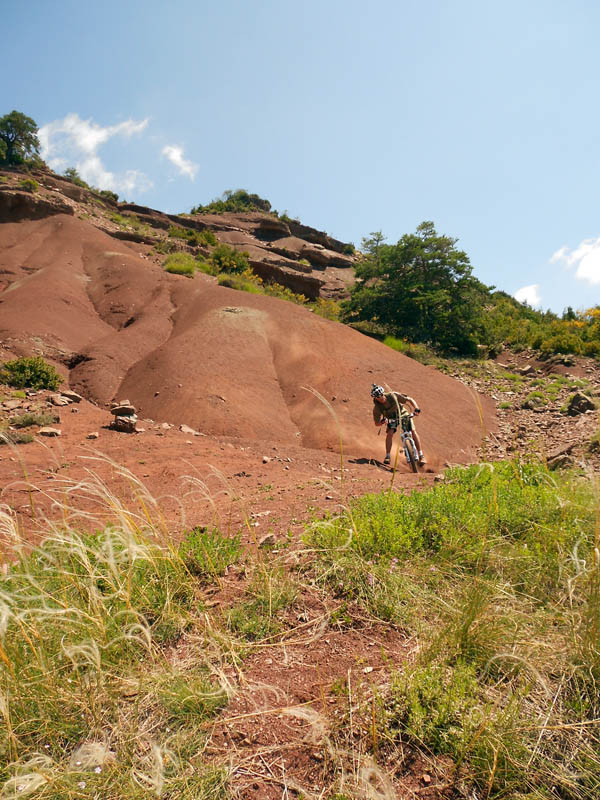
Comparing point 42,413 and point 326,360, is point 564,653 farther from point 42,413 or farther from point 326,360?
point 326,360

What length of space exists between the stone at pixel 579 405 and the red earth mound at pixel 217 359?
7.36ft

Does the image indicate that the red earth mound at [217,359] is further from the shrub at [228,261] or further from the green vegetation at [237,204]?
the green vegetation at [237,204]

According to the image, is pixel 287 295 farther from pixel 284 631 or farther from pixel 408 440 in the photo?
pixel 284 631

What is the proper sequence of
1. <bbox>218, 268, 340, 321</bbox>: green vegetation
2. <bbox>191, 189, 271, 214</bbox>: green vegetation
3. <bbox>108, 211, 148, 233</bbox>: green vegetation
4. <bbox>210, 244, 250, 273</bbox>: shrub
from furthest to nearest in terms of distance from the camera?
<bbox>191, 189, 271, 214</bbox>: green vegetation < <bbox>108, 211, 148, 233</bbox>: green vegetation < <bbox>210, 244, 250, 273</bbox>: shrub < <bbox>218, 268, 340, 321</bbox>: green vegetation

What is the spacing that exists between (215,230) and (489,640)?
4819 centimetres

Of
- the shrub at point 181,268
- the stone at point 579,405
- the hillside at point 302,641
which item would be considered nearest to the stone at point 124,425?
the hillside at point 302,641

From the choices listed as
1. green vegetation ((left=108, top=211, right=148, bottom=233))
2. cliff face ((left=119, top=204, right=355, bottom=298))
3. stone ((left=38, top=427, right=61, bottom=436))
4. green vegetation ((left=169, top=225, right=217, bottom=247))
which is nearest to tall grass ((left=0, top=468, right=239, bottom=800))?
stone ((left=38, top=427, right=61, bottom=436))

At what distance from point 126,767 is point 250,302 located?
16170mm

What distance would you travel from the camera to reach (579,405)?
1232 centimetres

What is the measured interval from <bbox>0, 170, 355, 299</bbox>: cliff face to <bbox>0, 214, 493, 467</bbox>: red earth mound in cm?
750

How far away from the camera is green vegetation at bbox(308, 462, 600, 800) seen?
1705mm

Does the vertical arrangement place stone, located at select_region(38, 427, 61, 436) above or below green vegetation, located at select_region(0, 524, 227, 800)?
below

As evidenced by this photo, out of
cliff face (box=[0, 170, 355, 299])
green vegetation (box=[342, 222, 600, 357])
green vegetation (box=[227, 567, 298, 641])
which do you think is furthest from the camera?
cliff face (box=[0, 170, 355, 299])

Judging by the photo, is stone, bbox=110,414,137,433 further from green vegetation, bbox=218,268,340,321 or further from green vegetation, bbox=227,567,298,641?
green vegetation, bbox=218,268,340,321
